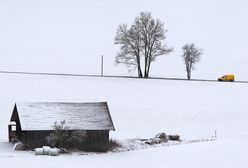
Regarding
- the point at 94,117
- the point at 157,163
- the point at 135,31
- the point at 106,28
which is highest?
the point at 106,28

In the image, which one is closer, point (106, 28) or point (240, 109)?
point (240, 109)

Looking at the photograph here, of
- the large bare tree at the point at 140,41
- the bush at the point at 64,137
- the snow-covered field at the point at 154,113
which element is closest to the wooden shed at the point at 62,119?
the bush at the point at 64,137

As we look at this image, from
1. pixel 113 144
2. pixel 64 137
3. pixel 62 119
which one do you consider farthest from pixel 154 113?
pixel 64 137

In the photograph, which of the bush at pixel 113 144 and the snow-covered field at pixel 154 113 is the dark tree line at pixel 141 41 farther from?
the bush at pixel 113 144

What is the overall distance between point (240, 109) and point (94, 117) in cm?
2379

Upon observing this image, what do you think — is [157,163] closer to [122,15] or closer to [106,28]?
[106,28]

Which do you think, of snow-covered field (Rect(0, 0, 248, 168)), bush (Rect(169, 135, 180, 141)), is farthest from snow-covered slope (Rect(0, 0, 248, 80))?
bush (Rect(169, 135, 180, 141))

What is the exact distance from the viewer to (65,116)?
3975 cm

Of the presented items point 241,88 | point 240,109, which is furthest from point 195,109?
point 241,88

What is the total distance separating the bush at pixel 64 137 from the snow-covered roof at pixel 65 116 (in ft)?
1.84

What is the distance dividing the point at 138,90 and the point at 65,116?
2722cm

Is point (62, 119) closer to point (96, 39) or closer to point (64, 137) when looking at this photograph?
point (64, 137)

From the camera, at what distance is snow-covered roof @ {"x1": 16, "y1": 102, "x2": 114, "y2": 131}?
38.2 meters

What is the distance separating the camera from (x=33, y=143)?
3738cm
